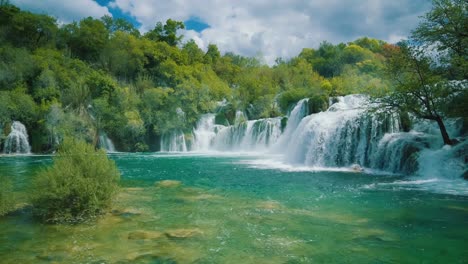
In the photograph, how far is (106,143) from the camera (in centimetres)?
3275

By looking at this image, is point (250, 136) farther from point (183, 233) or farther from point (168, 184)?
point (183, 233)

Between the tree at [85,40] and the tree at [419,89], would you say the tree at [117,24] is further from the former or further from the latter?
the tree at [419,89]

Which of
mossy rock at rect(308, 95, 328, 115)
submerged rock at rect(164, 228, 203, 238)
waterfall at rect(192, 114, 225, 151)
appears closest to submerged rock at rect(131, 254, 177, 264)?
submerged rock at rect(164, 228, 203, 238)

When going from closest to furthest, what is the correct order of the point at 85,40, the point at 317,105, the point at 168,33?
the point at 317,105 < the point at 85,40 < the point at 168,33

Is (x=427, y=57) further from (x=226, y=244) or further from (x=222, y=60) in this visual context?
(x=222, y=60)

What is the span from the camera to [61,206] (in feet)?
23.4

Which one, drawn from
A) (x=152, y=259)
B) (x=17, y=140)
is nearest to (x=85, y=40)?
(x=17, y=140)

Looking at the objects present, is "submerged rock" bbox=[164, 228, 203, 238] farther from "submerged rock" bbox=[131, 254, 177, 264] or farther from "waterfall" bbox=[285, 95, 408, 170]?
"waterfall" bbox=[285, 95, 408, 170]

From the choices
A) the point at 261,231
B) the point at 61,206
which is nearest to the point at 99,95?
the point at 61,206

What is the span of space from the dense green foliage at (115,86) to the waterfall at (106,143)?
17.2 inches

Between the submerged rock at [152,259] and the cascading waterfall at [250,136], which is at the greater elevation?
the cascading waterfall at [250,136]

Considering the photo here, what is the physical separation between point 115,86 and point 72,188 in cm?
2928

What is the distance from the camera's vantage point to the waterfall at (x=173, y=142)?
115ft

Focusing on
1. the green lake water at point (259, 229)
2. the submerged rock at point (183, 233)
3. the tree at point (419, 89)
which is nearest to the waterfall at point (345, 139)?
the tree at point (419, 89)
